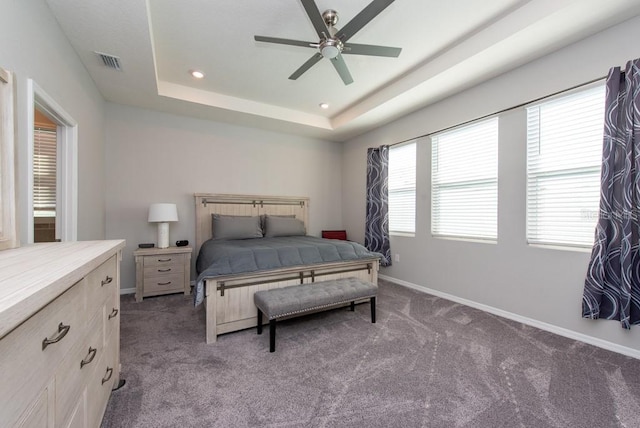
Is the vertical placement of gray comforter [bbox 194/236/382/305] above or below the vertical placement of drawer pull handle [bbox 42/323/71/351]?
below

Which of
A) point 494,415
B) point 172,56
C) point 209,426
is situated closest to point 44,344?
point 209,426

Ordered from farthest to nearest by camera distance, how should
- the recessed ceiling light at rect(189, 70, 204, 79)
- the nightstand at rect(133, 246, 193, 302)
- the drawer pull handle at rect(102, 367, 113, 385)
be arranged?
the nightstand at rect(133, 246, 193, 302) → the recessed ceiling light at rect(189, 70, 204, 79) → the drawer pull handle at rect(102, 367, 113, 385)

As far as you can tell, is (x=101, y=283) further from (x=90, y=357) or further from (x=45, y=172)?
(x=45, y=172)

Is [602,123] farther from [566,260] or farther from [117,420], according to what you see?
[117,420]

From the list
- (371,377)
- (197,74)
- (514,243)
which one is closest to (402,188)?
(514,243)

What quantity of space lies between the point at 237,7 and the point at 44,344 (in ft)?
8.13

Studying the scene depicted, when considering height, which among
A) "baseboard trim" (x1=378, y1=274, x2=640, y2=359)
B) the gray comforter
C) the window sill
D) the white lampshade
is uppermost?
the white lampshade

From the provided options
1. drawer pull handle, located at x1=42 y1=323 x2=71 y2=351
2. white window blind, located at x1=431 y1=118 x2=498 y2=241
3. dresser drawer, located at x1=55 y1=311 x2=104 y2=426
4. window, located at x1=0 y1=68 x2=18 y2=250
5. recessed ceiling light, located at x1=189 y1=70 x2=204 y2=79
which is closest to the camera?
drawer pull handle, located at x1=42 y1=323 x2=71 y2=351

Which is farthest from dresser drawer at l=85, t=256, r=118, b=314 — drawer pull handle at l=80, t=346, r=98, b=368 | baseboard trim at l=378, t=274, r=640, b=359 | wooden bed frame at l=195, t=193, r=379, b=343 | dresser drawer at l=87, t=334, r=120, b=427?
baseboard trim at l=378, t=274, r=640, b=359

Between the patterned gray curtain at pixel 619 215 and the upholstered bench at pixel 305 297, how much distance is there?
1793 millimetres

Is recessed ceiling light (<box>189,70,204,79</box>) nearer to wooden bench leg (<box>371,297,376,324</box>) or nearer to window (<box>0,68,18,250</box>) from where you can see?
window (<box>0,68,18,250</box>)

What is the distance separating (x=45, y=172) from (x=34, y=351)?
2464mm

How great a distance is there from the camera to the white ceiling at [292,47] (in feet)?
6.77

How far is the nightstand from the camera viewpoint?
10.8ft
